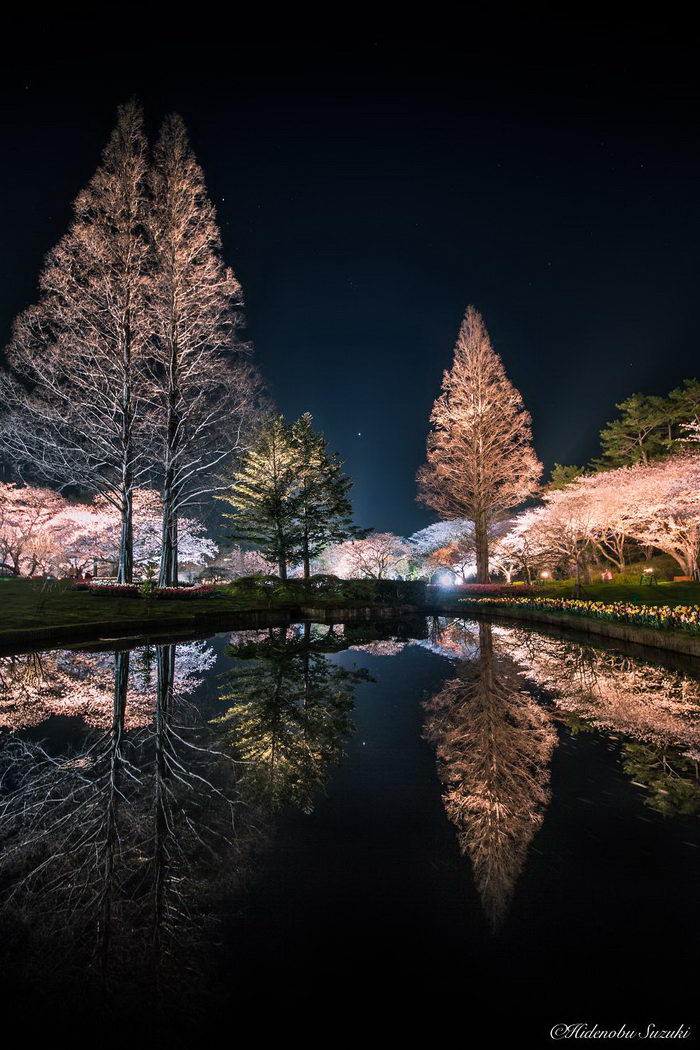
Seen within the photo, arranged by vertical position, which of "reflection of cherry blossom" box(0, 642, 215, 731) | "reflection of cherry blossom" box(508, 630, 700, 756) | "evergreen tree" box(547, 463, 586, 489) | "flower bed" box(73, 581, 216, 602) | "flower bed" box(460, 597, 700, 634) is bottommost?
"reflection of cherry blossom" box(508, 630, 700, 756)

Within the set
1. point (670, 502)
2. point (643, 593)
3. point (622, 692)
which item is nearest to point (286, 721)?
point (622, 692)

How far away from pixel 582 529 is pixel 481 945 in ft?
92.2

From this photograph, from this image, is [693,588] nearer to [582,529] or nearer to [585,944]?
[582,529]

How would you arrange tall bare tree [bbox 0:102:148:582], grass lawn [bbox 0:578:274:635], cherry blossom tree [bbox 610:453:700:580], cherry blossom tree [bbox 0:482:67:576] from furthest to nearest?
cherry blossom tree [bbox 0:482:67:576] → cherry blossom tree [bbox 610:453:700:580] → tall bare tree [bbox 0:102:148:582] → grass lawn [bbox 0:578:274:635]

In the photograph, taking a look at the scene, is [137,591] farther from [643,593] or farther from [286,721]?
[643,593]

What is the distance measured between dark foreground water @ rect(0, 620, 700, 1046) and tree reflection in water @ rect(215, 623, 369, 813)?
43 millimetres

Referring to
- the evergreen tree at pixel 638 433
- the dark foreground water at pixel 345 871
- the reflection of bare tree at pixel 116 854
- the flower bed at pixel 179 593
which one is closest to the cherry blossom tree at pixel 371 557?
the evergreen tree at pixel 638 433

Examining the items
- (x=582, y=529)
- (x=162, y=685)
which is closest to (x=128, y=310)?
(x=162, y=685)

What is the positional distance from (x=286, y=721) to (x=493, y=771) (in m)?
2.41

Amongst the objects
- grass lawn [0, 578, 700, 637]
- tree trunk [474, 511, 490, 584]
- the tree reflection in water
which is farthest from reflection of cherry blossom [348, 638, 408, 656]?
tree trunk [474, 511, 490, 584]

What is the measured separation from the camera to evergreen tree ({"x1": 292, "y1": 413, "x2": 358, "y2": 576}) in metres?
26.3

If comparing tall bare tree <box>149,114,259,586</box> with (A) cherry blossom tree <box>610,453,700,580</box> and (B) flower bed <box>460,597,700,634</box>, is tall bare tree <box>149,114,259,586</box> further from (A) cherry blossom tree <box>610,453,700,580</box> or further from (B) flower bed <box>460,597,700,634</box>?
(A) cherry blossom tree <box>610,453,700,580</box>

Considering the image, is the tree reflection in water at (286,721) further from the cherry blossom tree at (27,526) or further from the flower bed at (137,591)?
the cherry blossom tree at (27,526)

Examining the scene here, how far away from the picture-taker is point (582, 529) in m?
27.3
